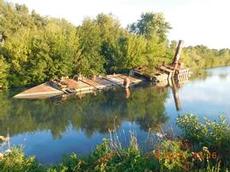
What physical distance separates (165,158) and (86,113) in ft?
57.3

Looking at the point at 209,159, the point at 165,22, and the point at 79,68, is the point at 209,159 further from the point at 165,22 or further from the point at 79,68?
the point at 165,22

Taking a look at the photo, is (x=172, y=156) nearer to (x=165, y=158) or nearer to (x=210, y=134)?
(x=165, y=158)

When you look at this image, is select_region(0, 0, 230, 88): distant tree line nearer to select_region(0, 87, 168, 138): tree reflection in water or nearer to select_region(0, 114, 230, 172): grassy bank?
select_region(0, 87, 168, 138): tree reflection in water

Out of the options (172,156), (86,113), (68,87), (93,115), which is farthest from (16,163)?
(68,87)

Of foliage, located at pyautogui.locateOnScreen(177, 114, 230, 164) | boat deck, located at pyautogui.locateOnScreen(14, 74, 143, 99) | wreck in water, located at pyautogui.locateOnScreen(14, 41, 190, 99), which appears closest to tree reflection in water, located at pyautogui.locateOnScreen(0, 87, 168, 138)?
boat deck, located at pyautogui.locateOnScreen(14, 74, 143, 99)

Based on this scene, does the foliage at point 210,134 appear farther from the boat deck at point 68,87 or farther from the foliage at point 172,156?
the boat deck at point 68,87

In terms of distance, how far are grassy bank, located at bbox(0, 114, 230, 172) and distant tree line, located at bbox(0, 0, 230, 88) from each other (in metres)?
31.0

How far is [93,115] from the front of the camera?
1050 inches

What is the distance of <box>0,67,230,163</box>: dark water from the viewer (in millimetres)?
20150

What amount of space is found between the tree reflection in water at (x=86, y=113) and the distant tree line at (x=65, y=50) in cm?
657

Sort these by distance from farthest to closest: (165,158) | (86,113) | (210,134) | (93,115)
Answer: (86,113) → (93,115) → (210,134) → (165,158)

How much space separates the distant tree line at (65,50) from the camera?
139 feet

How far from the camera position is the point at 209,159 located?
10.7m

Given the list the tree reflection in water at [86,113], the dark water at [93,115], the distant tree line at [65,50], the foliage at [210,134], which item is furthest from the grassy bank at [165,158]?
the distant tree line at [65,50]
